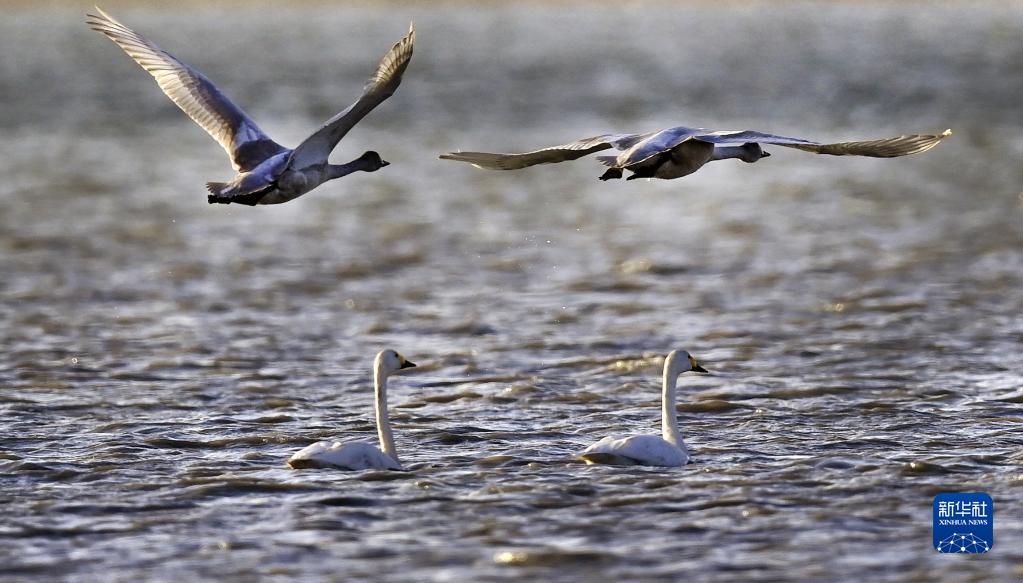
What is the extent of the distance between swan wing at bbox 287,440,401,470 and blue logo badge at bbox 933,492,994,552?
335 centimetres

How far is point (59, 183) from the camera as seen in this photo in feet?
86.4

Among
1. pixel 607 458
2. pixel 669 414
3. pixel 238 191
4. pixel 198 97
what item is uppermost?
pixel 198 97

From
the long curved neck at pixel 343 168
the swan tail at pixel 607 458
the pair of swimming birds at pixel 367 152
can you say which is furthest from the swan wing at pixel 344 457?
the long curved neck at pixel 343 168

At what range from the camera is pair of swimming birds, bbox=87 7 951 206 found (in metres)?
10.6

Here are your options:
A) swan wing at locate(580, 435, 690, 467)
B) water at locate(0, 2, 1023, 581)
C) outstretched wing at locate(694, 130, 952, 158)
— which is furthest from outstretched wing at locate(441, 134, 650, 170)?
water at locate(0, 2, 1023, 581)

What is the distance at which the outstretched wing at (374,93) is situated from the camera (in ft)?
34.5

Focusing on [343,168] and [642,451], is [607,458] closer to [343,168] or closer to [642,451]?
[642,451]

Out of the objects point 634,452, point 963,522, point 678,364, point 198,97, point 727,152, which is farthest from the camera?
point 198,97

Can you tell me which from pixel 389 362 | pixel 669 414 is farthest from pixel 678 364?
pixel 389 362

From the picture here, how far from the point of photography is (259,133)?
1267 cm

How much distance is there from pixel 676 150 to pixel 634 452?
1.87 m

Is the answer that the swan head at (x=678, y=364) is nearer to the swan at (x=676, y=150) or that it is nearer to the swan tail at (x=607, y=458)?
the swan tail at (x=607, y=458)

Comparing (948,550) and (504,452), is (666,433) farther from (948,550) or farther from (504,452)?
(948,550)

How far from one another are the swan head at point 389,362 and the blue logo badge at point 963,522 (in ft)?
11.8
